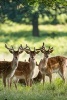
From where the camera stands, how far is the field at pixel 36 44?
39.8 ft

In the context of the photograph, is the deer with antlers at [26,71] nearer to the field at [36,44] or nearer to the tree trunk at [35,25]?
the field at [36,44]

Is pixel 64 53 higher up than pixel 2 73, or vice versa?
pixel 2 73

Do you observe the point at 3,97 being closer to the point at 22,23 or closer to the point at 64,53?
the point at 64,53

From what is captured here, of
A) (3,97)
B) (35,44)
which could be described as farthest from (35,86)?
(35,44)

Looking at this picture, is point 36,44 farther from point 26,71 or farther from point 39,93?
point 39,93

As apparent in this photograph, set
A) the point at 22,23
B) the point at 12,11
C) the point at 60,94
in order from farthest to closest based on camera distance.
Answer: the point at 22,23 < the point at 12,11 < the point at 60,94

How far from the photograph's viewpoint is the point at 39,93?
1280 cm

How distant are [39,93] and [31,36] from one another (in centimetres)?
2741

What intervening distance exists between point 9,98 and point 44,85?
3.55 meters

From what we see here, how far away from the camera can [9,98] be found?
38.0ft

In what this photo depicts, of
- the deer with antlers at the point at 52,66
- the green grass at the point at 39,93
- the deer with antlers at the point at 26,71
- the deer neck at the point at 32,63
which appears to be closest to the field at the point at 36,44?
the green grass at the point at 39,93

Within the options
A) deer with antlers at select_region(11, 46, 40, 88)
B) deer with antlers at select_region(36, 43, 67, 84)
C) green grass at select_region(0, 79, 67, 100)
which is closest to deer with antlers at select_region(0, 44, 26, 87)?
green grass at select_region(0, 79, 67, 100)

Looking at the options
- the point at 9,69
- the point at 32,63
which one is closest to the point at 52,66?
the point at 32,63

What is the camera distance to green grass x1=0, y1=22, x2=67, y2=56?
3309cm
